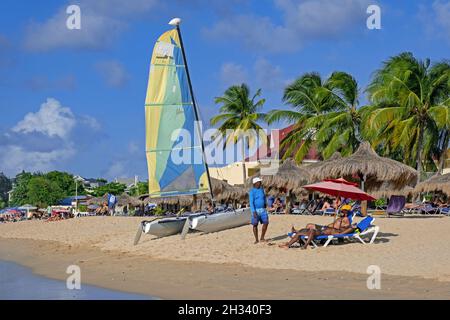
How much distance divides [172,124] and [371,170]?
7678 millimetres

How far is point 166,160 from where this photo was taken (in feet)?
57.7

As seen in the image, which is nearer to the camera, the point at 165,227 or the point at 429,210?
the point at 165,227

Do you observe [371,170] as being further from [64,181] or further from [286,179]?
[64,181]

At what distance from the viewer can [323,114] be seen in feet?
114

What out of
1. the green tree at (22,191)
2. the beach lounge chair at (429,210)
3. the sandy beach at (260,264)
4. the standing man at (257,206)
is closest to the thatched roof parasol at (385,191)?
the beach lounge chair at (429,210)

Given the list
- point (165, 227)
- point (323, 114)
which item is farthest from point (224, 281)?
point (323, 114)

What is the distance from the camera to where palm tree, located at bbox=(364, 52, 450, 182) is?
99.3ft

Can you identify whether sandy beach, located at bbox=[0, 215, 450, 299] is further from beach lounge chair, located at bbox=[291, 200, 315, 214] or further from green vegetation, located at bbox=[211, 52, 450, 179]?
green vegetation, located at bbox=[211, 52, 450, 179]

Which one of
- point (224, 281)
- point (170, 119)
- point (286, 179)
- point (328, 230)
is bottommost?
point (224, 281)

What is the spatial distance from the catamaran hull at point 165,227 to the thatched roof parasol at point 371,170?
7.03m

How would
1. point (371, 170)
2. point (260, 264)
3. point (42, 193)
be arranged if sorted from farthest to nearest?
1. point (42, 193)
2. point (371, 170)
3. point (260, 264)

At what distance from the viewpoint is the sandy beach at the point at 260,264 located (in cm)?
1008

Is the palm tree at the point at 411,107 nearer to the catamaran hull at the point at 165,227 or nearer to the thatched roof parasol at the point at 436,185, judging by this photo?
the thatched roof parasol at the point at 436,185
